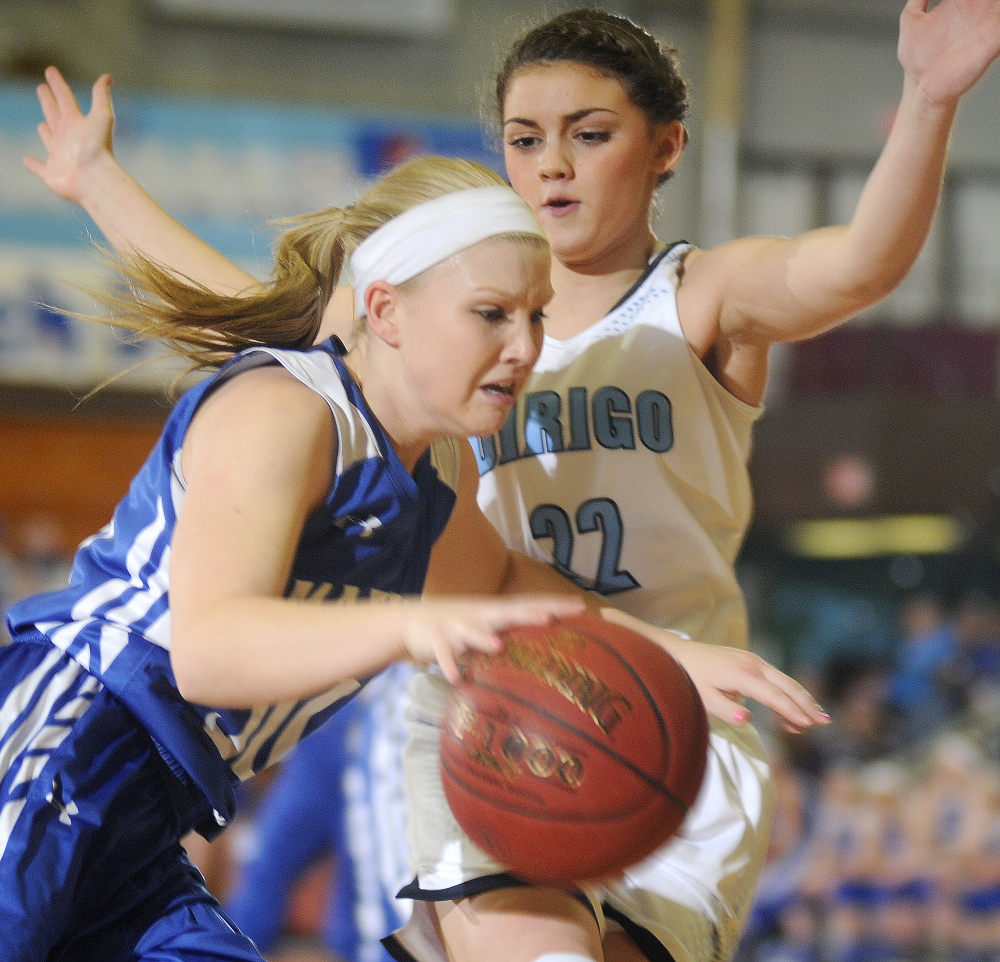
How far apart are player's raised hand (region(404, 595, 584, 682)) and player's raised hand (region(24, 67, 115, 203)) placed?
174cm

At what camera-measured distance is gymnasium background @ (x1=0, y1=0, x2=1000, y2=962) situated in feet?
25.9

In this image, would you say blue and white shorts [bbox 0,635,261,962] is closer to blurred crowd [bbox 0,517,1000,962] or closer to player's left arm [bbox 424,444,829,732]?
player's left arm [bbox 424,444,829,732]

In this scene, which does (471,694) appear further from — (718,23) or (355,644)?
(718,23)

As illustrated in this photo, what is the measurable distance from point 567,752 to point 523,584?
736 mm

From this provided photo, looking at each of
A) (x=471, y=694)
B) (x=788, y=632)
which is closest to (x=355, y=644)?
(x=471, y=694)

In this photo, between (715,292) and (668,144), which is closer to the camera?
(715,292)

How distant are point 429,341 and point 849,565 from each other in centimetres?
1033

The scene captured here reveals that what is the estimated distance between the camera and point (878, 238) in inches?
82.7

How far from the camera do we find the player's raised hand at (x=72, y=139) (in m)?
2.83

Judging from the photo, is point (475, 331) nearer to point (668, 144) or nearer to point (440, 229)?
point (440, 229)

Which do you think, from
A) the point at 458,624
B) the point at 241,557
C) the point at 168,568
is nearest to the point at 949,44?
the point at 458,624

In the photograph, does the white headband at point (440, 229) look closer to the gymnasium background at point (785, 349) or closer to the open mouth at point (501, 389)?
the open mouth at point (501, 389)

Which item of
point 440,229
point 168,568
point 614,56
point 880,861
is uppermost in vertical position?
point 614,56

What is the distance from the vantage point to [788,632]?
1122 centimetres
